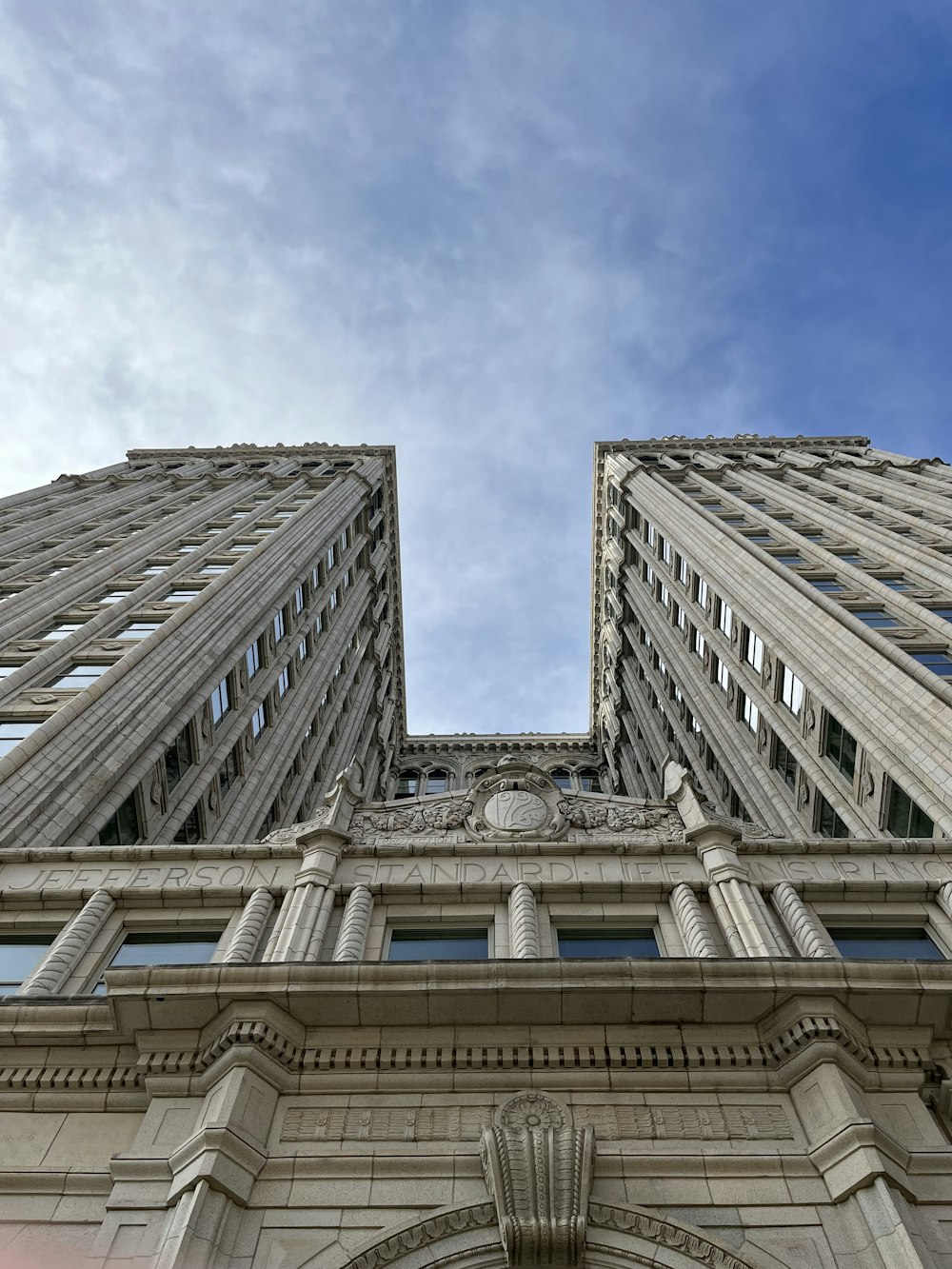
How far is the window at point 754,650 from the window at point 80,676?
23.7m

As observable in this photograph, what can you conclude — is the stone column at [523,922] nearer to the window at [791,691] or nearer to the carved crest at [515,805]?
the carved crest at [515,805]

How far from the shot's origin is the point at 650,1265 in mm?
9906

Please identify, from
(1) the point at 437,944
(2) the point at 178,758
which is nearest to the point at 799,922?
(1) the point at 437,944

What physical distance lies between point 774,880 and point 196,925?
34.8ft

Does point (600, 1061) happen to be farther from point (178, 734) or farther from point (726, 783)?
point (726, 783)

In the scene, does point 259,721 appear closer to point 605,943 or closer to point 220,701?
point 220,701

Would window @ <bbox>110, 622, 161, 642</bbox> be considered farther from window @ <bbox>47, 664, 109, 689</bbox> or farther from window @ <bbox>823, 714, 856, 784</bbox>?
window @ <bbox>823, 714, 856, 784</bbox>

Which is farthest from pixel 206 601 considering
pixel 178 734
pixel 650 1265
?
pixel 650 1265

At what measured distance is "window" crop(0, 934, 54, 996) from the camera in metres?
14.7

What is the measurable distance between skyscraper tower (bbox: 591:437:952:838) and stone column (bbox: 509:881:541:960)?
37.4 feet

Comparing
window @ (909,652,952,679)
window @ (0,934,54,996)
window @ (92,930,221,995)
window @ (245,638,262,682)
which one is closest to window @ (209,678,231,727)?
window @ (245,638,262,682)

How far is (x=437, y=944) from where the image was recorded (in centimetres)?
1527

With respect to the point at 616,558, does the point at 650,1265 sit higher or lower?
lower

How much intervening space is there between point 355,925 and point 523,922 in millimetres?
2859
